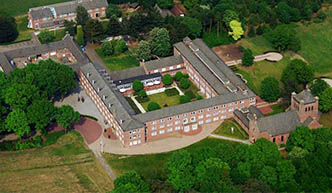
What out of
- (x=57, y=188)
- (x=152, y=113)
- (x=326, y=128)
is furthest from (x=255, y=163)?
(x=57, y=188)

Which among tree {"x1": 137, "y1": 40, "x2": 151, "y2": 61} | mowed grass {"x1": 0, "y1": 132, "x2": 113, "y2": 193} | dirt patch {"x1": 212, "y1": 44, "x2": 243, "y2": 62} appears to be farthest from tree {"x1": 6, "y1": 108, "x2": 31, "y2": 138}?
dirt patch {"x1": 212, "y1": 44, "x2": 243, "y2": 62}

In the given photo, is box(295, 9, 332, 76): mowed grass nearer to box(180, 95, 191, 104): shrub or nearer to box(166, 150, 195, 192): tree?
box(180, 95, 191, 104): shrub

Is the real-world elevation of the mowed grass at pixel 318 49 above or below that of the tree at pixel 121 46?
below

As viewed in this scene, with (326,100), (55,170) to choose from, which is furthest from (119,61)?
(326,100)

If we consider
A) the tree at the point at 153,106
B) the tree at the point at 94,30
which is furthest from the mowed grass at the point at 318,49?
the tree at the point at 94,30

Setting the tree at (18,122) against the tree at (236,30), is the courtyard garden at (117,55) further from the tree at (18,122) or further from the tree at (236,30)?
the tree at (18,122)

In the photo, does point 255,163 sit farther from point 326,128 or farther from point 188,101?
point 188,101

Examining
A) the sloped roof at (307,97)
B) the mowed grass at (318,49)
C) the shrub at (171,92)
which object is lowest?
the shrub at (171,92)
